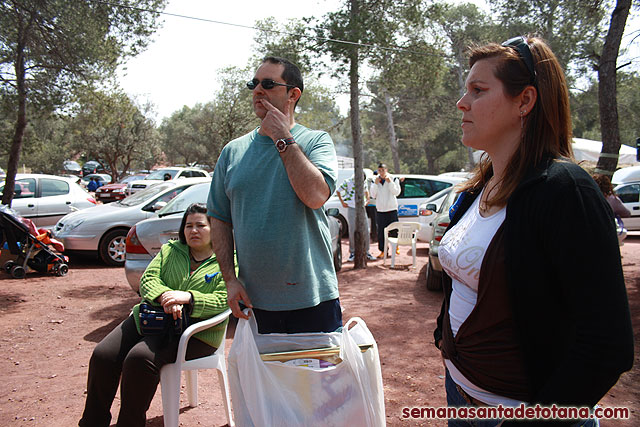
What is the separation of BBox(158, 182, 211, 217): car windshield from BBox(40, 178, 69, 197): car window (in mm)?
5971

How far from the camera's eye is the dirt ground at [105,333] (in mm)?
3635

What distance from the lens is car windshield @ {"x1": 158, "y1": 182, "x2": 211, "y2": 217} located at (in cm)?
726

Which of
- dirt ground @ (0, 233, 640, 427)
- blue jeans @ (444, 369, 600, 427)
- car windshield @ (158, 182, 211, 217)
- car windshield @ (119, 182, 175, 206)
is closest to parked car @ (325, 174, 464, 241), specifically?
dirt ground @ (0, 233, 640, 427)

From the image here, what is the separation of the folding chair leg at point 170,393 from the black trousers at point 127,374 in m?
0.05

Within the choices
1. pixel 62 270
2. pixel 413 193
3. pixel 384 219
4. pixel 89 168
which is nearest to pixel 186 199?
pixel 62 270

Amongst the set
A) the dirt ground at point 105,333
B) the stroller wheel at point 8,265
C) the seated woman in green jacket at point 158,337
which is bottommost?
the dirt ground at point 105,333

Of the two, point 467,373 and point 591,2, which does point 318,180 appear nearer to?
point 467,373

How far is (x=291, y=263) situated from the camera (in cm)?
213

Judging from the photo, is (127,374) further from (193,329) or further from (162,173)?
(162,173)

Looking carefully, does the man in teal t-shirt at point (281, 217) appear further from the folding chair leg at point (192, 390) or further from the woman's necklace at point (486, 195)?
the folding chair leg at point (192, 390)

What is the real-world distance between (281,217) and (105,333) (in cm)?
431

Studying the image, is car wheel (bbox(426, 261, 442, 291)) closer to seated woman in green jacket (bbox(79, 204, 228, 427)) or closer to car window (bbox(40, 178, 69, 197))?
seated woman in green jacket (bbox(79, 204, 228, 427))

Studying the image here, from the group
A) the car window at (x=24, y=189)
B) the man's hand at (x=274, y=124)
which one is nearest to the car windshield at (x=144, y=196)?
the car window at (x=24, y=189)

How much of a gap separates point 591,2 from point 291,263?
981 cm
